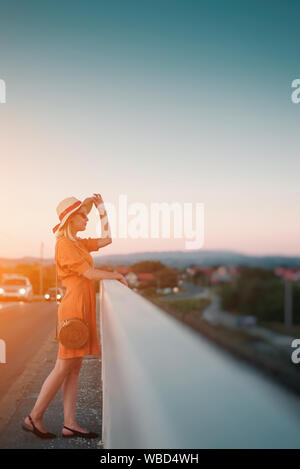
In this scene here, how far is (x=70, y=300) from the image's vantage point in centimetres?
399

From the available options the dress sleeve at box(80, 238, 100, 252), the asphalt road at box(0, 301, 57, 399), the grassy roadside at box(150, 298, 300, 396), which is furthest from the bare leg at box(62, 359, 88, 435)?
the grassy roadside at box(150, 298, 300, 396)

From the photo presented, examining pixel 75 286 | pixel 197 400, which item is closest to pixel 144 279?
pixel 75 286

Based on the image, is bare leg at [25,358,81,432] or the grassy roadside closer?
the grassy roadside

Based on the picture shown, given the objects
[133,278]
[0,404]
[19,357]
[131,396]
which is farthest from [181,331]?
[19,357]

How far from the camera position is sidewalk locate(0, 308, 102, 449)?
4004 mm

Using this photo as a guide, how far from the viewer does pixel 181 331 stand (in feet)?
4.24

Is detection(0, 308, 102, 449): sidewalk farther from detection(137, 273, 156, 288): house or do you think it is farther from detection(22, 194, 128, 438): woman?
detection(137, 273, 156, 288): house

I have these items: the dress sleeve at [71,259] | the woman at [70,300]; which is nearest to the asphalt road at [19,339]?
the woman at [70,300]

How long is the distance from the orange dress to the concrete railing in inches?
94.6

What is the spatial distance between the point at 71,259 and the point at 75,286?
237 mm

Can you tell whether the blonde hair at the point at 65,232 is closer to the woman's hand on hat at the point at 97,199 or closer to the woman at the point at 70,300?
the woman at the point at 70,300

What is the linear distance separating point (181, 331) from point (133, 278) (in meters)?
3.61

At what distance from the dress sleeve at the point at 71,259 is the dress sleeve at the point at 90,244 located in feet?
1.04
